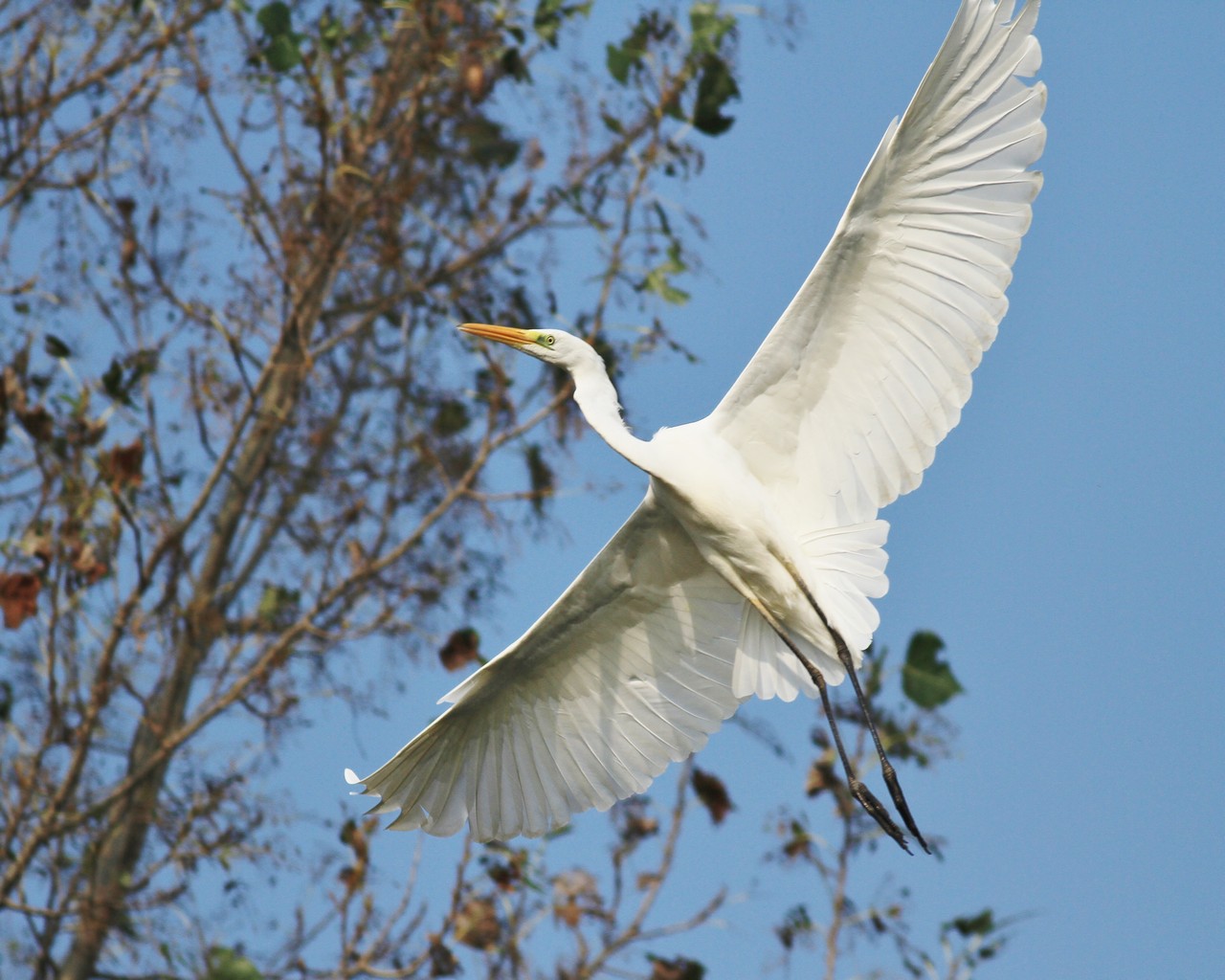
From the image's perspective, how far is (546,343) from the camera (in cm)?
624

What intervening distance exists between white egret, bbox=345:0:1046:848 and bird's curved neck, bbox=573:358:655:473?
1cm

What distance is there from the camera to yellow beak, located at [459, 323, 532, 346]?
20.9 feet

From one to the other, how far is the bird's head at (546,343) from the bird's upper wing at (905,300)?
2.20 ft

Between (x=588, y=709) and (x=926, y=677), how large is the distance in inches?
116

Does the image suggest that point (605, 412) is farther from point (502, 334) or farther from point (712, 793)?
point (712, 793)

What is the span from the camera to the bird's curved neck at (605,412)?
571cm

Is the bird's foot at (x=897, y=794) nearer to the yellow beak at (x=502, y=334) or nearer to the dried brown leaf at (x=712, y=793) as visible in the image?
the yellow beak at (x=502, y=334)

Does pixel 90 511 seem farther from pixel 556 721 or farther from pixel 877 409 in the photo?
pixel 877 409

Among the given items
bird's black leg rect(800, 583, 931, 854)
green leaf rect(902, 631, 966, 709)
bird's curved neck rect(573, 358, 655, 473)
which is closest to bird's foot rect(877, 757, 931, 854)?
bird's black leg rect(800, 583, 931, 854)

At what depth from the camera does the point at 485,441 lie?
9.49 metres

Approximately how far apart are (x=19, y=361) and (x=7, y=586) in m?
1.43

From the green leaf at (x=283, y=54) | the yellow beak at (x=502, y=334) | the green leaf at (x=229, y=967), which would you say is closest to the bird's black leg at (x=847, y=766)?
the yellow beak at (x=502, y=334)

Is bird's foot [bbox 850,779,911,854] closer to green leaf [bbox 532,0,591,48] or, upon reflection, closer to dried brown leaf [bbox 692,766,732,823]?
dried brown leaf [bbox 692,766,732,823]

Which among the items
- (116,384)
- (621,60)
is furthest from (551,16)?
(116,384)
